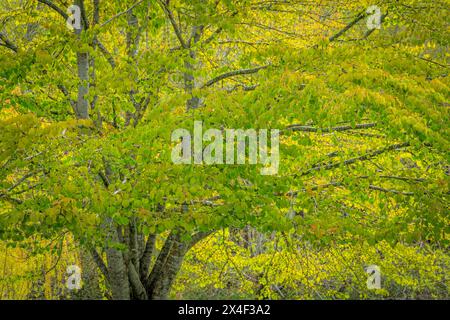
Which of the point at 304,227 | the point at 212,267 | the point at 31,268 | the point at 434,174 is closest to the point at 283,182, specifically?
the point at 304,227

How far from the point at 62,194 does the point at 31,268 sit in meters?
7.40

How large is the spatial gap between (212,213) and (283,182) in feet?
2.59

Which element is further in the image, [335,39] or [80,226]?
[335,39]

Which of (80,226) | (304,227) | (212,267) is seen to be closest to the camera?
(80,226)

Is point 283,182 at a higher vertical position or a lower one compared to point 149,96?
lower

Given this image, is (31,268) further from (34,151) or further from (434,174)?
(434,174)

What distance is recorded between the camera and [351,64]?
14.1 ft

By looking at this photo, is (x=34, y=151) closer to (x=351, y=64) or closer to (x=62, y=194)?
(x=62, y=194)

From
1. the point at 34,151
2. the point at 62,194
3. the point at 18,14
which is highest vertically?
the point at 18,14
